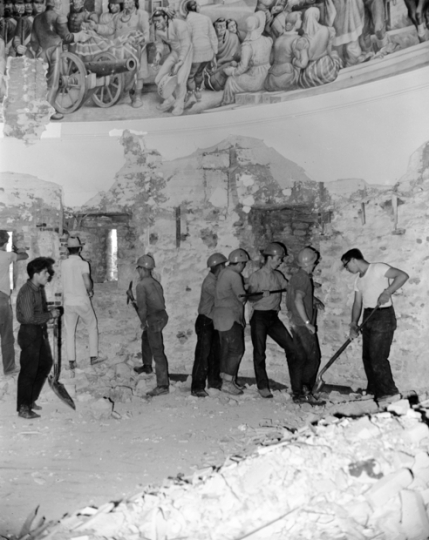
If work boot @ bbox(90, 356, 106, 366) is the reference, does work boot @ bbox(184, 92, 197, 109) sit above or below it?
above

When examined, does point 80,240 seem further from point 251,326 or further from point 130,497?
point 130,497

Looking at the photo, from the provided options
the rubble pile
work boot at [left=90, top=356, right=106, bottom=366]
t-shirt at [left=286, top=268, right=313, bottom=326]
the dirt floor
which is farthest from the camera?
work boot at [left=90, top=356, right=106, bottom=366]

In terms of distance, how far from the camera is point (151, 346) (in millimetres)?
7504

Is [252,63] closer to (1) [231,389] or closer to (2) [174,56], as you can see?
(2) [174,56]

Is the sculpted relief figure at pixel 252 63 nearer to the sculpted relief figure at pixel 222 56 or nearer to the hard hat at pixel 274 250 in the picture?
the sculpted relief figure at pixel 222 56

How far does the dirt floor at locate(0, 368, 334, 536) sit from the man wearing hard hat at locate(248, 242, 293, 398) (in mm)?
394

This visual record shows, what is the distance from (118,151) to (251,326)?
117 inches

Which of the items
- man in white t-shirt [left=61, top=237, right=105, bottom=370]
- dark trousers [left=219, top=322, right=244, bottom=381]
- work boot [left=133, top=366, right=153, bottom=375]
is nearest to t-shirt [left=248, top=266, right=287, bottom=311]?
dark trousers [left=219, top=322, right=244, bottom=381]

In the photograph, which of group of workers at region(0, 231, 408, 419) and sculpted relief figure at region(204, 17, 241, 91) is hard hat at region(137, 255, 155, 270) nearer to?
group of workers at region(0, 231, 408, 419)

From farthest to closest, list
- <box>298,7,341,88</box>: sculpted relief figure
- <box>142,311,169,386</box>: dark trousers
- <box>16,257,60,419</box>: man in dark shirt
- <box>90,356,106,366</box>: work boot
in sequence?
<box>90,356,106,366</box>: work boot < <box>142,311,169,386</box>: dark trousers < <box>298,7,341,88</box>: sculpted relief figure < <box>16,257,60,419</box>: man in dark shirt

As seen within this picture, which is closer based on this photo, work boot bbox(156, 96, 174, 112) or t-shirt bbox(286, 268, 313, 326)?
t-shirt bbox(286, 268, 313, 326)

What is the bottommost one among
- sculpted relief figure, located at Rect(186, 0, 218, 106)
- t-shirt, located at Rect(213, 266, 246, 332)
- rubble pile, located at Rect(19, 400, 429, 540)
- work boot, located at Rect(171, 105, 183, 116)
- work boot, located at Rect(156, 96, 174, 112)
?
rubble pile, located at Rect(19, 400, 429, 540)

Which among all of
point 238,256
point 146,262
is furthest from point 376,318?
point 146,262

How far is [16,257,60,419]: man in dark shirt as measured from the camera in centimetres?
650
